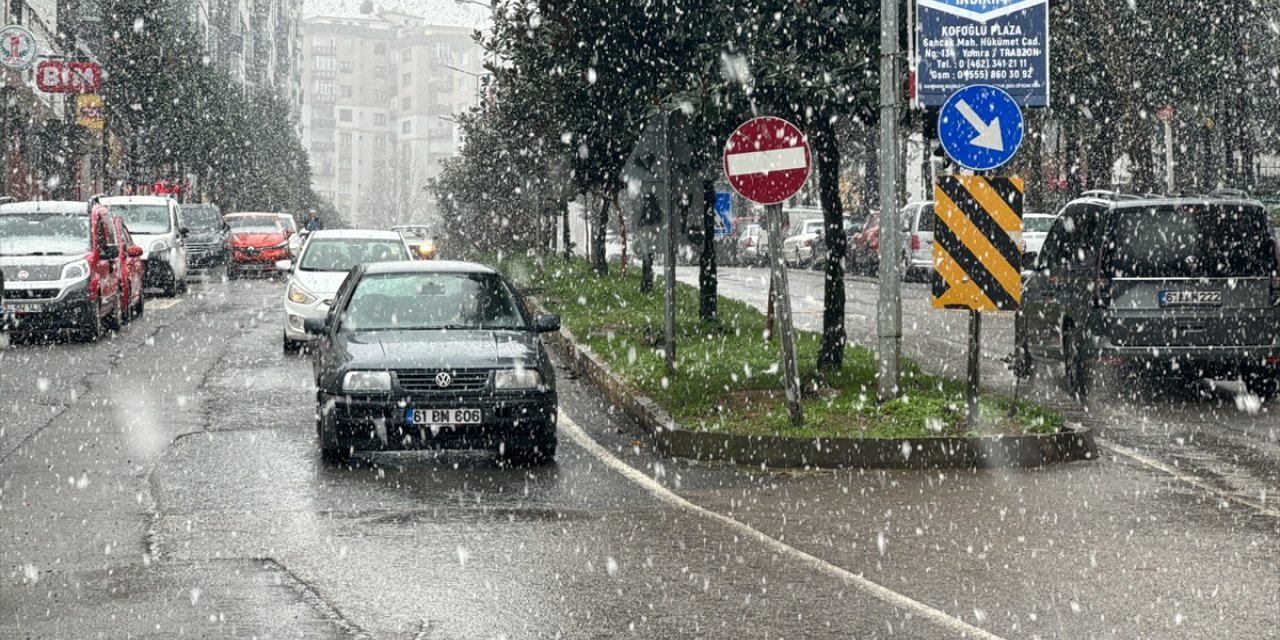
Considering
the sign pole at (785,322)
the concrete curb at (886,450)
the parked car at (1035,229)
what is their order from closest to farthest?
the concrete curb at (886,450) → the sign pole at (785,322) → the parked car at (1035,229)

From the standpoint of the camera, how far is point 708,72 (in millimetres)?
14453

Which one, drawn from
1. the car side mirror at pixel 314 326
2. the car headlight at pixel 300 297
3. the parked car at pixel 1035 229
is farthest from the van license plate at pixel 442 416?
the parked car at pixel 1035 229

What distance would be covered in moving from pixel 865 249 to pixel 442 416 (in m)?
30.7

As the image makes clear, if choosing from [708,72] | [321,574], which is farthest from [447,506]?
[708,72]

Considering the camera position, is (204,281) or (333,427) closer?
(333,427)

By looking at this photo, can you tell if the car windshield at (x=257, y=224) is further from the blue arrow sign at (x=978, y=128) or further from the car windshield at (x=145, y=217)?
the blue arrow sign at (x=978, y=128)

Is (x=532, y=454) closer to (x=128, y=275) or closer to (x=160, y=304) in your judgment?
(x=128, y=275)

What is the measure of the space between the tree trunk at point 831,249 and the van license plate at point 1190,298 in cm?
264

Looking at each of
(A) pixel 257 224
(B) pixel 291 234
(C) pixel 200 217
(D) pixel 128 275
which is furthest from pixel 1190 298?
(C) pixel 200 217

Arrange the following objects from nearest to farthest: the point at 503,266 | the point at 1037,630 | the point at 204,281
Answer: the point at 1037,630 < the point at 204,281 < the point at 503,266

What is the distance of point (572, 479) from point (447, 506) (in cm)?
126

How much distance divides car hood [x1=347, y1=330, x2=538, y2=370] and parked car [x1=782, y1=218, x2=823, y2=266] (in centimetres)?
3431

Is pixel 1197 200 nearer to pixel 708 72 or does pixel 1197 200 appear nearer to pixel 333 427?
pixel 708 72

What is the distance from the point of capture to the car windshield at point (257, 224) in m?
41.0
